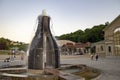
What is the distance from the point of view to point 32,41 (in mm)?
12695

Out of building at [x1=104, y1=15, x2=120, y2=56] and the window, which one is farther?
building at [x1=104, y1=15, x2=120, y2=56]

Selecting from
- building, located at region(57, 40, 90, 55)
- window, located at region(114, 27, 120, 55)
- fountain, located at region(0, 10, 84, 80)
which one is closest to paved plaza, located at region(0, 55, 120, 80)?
fountain, located at region(0, 10, 84, 80)

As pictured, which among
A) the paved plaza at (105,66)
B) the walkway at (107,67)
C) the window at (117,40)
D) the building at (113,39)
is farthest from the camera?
Answer: the building at (113,39)

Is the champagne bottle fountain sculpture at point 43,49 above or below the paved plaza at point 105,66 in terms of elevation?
above

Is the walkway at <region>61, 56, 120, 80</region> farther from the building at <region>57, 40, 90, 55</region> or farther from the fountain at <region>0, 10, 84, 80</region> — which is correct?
the building at <region>57, 40, 90, 55</region>

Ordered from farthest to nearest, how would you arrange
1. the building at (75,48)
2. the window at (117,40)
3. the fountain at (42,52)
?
1. the building at (75,48)
2. the window at (117,40)
3. the fountain at (42,52)

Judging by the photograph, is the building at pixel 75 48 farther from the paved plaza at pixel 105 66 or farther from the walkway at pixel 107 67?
the walkway at pixel 107 67

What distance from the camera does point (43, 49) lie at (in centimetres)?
1223

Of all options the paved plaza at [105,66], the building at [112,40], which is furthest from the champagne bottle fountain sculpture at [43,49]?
the building at [112,40]

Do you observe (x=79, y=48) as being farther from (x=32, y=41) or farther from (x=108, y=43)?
(x=32, y=41)

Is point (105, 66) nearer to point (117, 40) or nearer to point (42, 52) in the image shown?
point (42, 52)

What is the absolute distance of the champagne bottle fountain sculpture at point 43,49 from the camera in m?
12.1

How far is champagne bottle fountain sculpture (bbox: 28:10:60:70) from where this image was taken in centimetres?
1208

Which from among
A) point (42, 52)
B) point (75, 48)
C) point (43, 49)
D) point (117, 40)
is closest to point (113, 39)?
point (117, 40)
